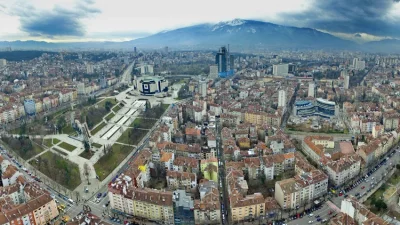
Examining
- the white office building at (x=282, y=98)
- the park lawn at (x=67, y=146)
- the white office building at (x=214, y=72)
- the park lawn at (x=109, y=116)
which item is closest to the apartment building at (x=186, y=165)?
the park lawn at (x=67, y=146)

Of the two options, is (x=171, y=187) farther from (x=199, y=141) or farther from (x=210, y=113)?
(x=210, y=113)

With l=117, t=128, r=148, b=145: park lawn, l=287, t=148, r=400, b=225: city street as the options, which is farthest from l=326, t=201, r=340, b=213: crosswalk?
l=117, t=128, r=148, b=145: park lawn

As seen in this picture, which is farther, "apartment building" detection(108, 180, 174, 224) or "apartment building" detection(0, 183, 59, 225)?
"apartment building" detection(108, 180, 174, 224)

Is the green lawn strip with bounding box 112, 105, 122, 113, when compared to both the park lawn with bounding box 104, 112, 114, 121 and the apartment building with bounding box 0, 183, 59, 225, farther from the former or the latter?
the apartment building with bounding box 0, 183, 59, 225

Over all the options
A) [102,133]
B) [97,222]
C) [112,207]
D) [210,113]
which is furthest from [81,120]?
[97,222]

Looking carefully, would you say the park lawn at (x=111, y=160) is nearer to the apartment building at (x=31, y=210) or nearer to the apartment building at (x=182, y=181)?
the apartment building at (x=31, y=210)

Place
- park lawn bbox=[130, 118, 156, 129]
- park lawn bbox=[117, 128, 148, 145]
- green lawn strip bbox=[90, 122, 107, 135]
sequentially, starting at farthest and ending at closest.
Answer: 1. park lawn bbox=[130, 118, 156, 129]
2. green lawn strip bbox=[90, 122, 107, 135]
3. park lawn bbox=[117, 128, 148, 145]
